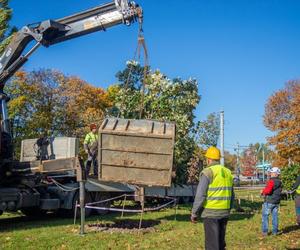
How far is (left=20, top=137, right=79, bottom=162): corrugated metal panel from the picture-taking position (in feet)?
50.2

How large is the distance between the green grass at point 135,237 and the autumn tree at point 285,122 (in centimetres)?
2775

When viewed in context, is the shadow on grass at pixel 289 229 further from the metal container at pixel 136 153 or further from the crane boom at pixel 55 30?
the crane boom at pixel 55 30

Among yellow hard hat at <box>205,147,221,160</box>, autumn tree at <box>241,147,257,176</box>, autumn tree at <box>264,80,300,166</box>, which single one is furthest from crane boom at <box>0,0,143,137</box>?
autumn tree at <box>241,147,257,176</box>

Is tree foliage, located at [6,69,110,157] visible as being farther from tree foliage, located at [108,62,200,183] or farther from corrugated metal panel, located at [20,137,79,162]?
corrugated metal panel, located at [20,137,79,162]

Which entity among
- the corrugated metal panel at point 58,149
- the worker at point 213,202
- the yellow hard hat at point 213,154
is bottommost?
the worker at point 213,202

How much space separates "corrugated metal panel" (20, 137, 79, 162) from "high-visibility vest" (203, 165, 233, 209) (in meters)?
8.40

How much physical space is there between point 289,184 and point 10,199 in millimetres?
21761

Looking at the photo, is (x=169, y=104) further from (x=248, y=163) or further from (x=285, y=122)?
(x=248, y=163)

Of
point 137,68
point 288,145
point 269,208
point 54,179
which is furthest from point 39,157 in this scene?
point 288,145

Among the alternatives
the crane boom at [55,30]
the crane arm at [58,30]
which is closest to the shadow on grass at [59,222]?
the crane boom at [55,30]

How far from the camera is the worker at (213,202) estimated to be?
289 inches

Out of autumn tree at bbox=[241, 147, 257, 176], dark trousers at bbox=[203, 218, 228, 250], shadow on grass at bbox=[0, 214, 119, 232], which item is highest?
autumn tree at bbox=[241, 147, 257, 176]

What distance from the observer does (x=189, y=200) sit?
87.0 feet

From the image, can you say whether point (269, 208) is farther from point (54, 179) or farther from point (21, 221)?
point (21, 221)
